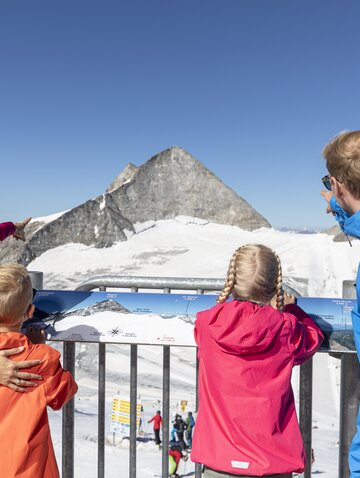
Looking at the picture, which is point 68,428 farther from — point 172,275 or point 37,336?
point 172,275

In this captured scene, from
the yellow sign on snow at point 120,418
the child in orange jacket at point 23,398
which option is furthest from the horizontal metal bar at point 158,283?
the yellow sign on snow at point 120,418

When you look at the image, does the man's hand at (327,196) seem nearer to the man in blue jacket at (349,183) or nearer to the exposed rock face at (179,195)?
the man in blue jacket at (349,183)

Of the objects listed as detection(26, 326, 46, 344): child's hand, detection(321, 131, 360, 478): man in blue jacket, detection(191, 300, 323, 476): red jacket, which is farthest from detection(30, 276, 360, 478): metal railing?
detection(321, 131, 360, 478): man in blue jacket

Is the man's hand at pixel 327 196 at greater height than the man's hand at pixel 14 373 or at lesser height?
greater

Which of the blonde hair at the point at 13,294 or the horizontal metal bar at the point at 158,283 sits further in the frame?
the horizontal metal bar at the point at 158,283

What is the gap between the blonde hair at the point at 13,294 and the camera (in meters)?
→ 1.83

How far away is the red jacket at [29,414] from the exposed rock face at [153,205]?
2997cm

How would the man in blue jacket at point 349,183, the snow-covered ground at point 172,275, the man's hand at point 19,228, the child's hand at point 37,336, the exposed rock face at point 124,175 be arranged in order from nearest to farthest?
1. the man in blue jacket at point 349,183
2. the child's hand at point 37,336
3. the man's hand at point 19,228
4. the snow-covered ground at point 172,275
5. the exposed rock face at point 124,175

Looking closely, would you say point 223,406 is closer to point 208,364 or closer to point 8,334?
point 208,364

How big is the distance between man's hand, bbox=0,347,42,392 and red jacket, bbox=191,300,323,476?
2.33 feet

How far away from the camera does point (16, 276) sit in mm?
1854

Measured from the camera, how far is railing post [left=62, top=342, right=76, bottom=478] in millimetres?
2477

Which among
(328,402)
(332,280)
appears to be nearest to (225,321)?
(328,402)

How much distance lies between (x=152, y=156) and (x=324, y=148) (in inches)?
1664
